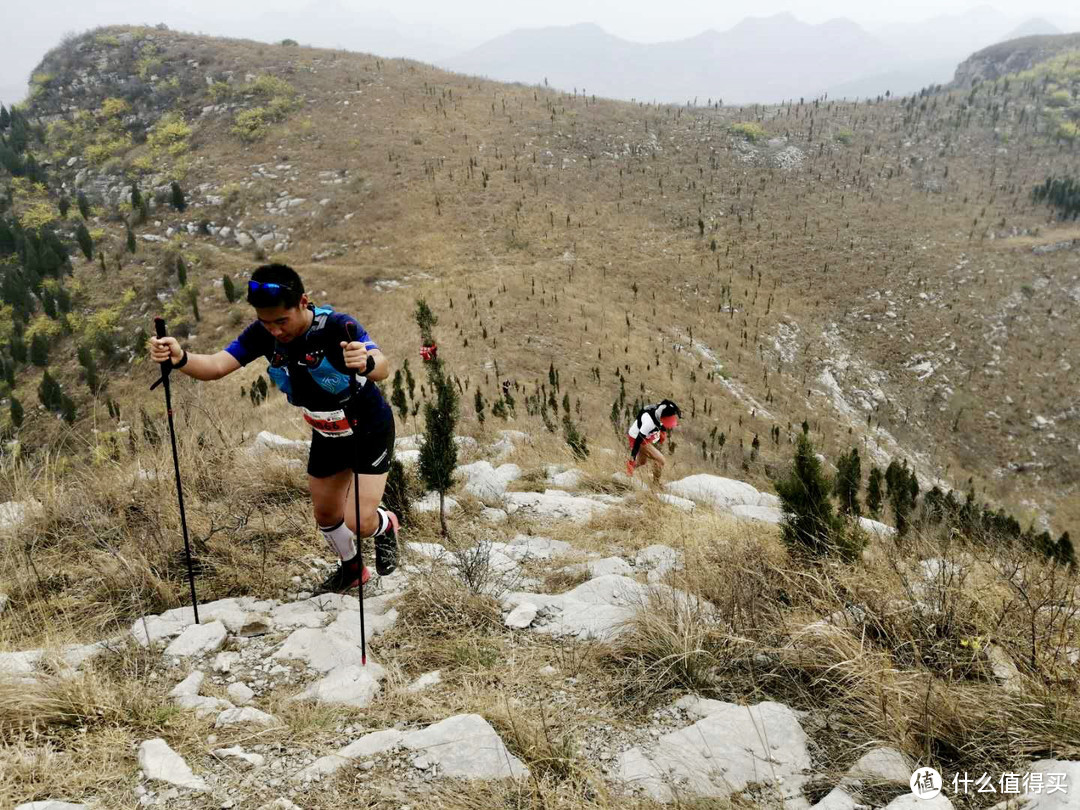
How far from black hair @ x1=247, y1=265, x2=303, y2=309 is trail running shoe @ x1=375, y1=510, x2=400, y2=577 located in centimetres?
164

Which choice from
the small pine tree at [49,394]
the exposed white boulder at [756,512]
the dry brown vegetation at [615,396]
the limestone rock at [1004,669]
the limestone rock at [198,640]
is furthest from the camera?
the small pine tree at [49,394]

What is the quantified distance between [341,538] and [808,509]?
10.3 ft

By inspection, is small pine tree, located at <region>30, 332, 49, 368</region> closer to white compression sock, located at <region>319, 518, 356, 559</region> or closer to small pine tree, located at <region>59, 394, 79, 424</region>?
small pine tree, located at <region>59, 394, 79, 424</region>

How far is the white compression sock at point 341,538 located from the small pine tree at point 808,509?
117 inches

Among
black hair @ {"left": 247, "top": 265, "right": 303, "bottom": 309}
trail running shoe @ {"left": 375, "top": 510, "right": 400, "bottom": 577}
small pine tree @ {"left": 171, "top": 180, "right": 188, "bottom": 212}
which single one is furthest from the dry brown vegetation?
black hair @ {"left": 247, "top": 265, "right": 303, "bottom": 309}

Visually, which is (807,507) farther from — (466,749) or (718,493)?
(718,493)

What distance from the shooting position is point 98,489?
4492mm

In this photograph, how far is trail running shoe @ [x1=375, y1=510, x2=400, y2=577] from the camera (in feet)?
13.0

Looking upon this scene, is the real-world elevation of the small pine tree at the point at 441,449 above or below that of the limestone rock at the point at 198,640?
above

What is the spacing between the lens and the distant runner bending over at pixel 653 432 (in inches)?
299

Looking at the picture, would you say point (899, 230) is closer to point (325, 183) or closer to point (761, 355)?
point (761, 355)

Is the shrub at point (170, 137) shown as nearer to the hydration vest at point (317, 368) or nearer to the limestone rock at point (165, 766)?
the hydration vest at point (317, 368)

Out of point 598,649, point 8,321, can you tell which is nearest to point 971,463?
point 598,649

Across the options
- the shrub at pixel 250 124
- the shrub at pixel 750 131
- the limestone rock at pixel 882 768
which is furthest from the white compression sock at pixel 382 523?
the shrub at pixel 750 131
